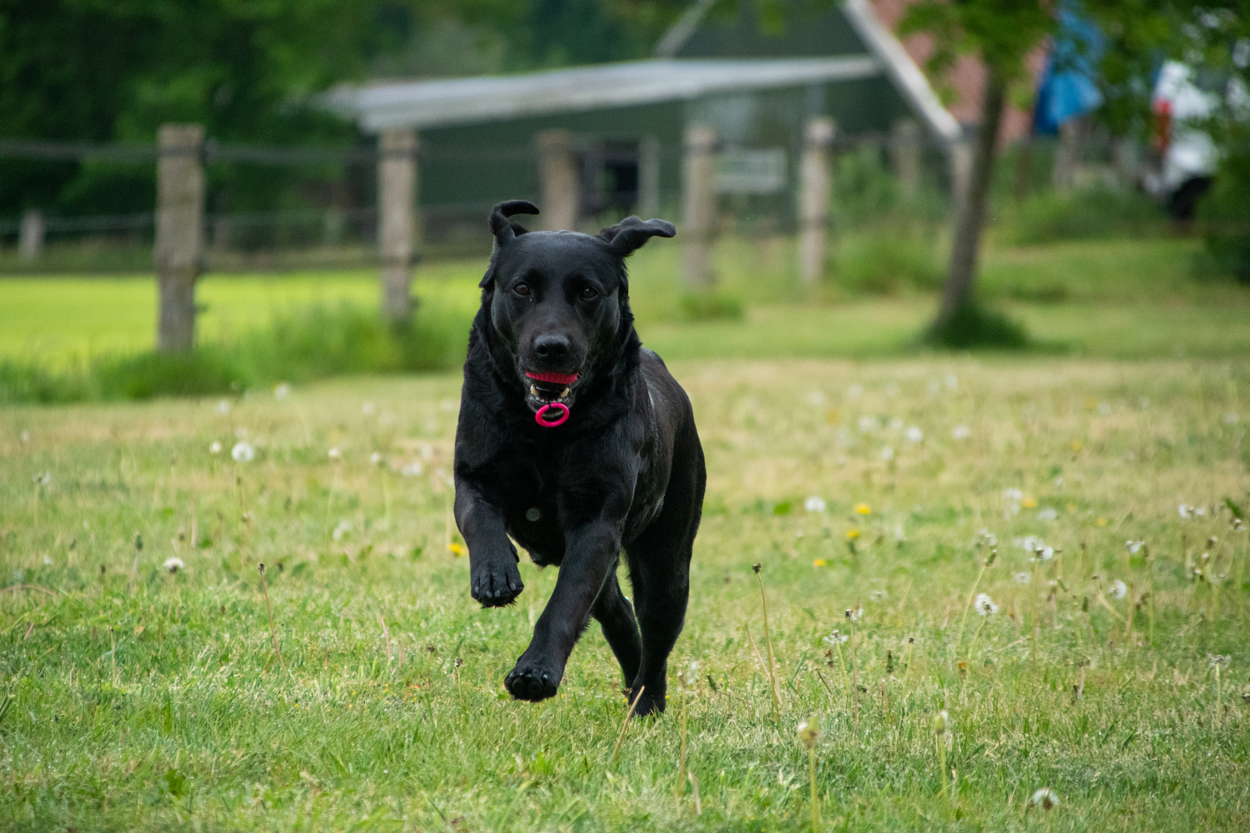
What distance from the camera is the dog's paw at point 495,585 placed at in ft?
10.4

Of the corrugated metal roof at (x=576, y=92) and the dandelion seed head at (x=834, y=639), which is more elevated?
the corrugated metal roof at (x=576, y=92)

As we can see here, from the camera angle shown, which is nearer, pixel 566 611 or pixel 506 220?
pixel 566 611

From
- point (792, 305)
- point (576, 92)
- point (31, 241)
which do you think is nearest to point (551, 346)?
point (792, 305)

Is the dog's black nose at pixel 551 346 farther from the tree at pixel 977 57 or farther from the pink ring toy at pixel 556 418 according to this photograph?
the tree at pixel 977 57

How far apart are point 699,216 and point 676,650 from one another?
13.1 metres

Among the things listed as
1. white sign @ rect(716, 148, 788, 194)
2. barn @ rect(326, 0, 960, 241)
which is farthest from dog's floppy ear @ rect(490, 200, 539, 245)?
white sign @ rect(716, 148, 788, 194)

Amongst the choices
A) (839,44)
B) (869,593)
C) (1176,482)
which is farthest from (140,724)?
(839,44)

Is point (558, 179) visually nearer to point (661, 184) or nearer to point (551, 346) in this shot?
point (551, 346)

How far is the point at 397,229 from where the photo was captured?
12.6m

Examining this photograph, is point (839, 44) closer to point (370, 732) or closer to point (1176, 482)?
point (1176, 482)

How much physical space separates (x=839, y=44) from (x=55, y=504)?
3011 centimetres

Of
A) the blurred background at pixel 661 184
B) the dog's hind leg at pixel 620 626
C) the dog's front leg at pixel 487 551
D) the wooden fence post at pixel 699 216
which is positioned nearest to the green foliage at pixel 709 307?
the blurred background at pixel 661 184

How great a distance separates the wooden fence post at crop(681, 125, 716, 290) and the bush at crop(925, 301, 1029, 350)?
138 inches

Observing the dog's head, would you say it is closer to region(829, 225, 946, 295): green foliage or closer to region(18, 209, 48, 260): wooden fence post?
region(18, 209, 48, 260): wooden fence post
